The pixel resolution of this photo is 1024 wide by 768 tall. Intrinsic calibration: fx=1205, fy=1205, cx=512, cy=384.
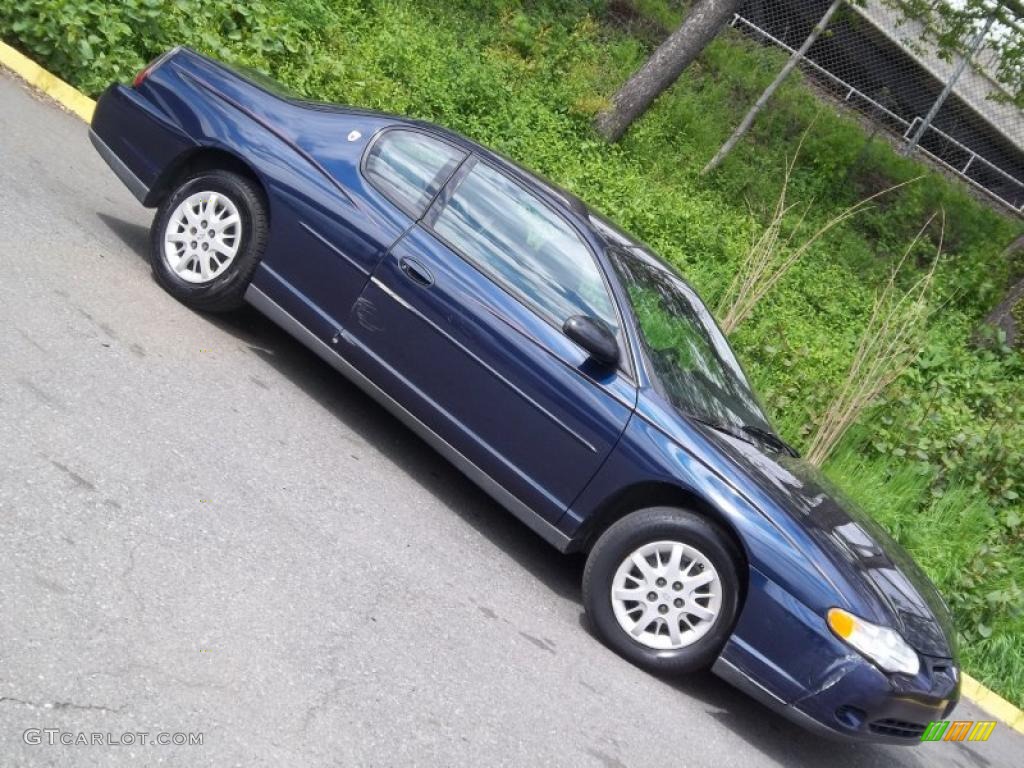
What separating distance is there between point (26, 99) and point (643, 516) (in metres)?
6.50

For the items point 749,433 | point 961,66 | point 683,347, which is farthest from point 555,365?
point 961,66

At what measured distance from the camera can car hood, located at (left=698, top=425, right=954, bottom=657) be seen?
199 inches

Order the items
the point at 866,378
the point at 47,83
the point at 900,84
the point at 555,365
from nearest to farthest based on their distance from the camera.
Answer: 1. the point at 555,365
2. the point at 866,378
3. the point at 47,83
4. the point at 900,84

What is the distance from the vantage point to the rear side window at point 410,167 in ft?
20.1

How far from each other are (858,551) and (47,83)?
24.3 ft

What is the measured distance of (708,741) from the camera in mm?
4938

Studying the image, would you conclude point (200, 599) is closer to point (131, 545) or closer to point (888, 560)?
point (131, 545)

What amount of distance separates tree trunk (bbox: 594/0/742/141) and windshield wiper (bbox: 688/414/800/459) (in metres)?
8.56

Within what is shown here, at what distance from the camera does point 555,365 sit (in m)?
5.51

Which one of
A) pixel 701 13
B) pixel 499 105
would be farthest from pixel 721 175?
pixel 499 105

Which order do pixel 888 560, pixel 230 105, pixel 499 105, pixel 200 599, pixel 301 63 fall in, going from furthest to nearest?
pixel 499 105
pixel 301 63
pixel 230 105
pixel 888 560
pixel 200 599

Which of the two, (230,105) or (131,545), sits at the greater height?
(230,105)

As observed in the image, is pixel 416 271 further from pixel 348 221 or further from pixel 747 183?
pixel 747 183

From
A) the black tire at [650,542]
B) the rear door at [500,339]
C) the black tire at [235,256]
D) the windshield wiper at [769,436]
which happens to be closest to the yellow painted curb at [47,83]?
the black tire at [235,256]
